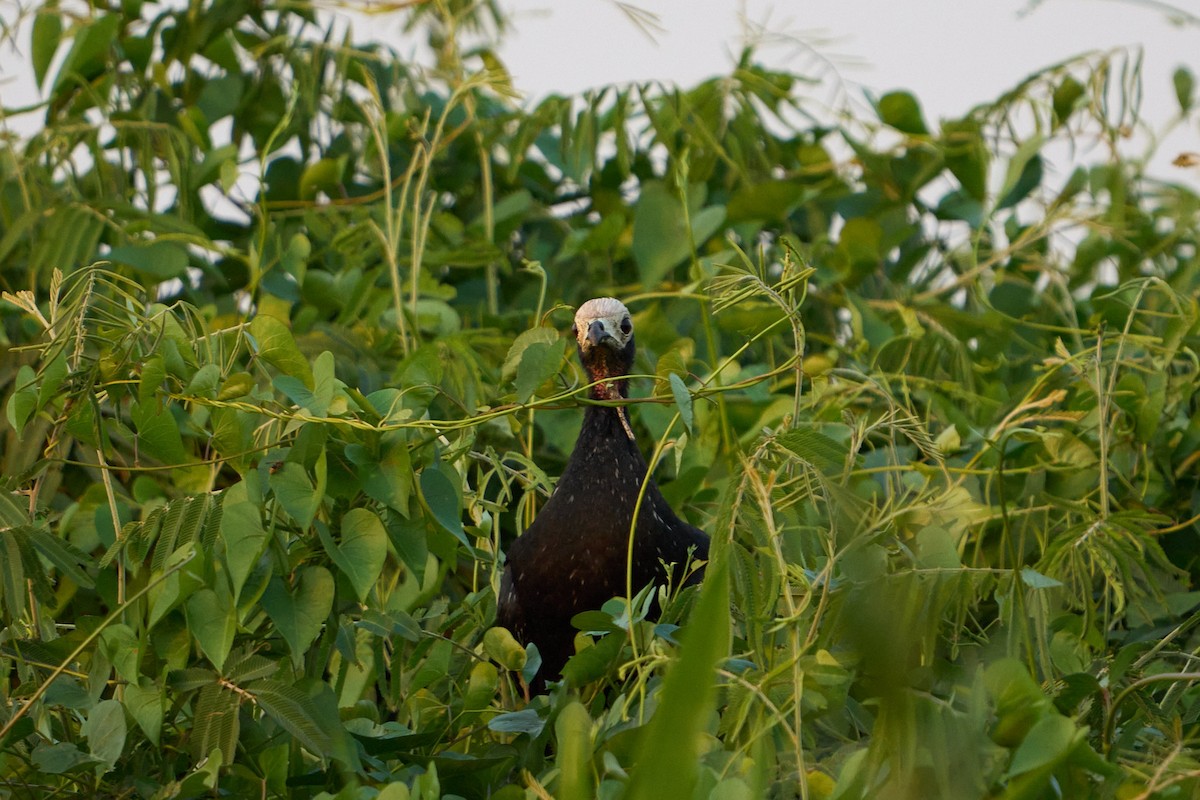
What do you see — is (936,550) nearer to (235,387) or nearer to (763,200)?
(235,387)

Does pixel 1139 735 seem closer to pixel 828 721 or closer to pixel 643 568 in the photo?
pixel 828 721

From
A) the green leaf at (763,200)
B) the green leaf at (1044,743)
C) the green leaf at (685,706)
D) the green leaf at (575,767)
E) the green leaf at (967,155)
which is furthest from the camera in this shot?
the green leaf at (967,155)

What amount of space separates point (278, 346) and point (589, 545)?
0.99 meters

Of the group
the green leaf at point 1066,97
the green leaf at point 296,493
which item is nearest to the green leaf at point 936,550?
the green leaf at point 296,493

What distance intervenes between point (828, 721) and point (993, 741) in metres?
0.26

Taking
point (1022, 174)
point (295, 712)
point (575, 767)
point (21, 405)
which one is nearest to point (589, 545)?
point (295, 712)

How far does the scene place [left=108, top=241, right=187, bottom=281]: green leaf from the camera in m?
3.46

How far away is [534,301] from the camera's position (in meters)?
4.01

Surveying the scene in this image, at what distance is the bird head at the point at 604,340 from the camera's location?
311 centimetres

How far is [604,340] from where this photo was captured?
3109mm

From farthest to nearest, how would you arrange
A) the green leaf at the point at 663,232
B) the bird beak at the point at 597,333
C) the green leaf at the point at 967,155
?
the green leaf at the point at 967,155 < the green leaf at the point at 663,232 < the bird beak at the point at 597,333

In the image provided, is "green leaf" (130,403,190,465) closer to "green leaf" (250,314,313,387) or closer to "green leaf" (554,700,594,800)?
"green leaf" (250,314,313,387)

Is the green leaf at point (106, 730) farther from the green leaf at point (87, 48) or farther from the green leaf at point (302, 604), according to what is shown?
the green leaf at point (87, 48)

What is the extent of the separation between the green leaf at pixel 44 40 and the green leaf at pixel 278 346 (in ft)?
7.35
